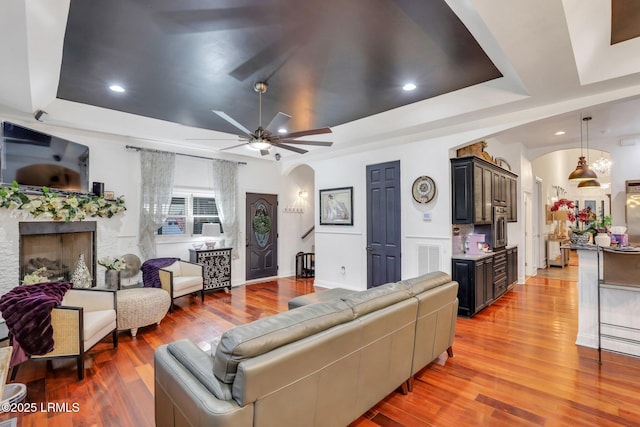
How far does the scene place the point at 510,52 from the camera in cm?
255

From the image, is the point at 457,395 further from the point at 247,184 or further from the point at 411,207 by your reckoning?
the point at 247,184

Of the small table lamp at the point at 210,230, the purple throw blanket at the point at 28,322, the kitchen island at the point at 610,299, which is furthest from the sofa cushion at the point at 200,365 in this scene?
the small table lamp at the point at 210,230

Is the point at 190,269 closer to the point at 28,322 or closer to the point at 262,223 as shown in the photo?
the point at 262,223

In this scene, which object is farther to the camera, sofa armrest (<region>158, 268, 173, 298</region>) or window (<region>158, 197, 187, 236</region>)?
window (<region>158, 197, 187, 236</region>)

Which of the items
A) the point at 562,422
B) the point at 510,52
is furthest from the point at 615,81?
the point at 562,422

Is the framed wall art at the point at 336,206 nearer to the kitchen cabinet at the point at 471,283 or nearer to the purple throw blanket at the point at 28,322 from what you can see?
the kitchen cabinet at the point at 471,283

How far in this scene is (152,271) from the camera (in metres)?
4.77

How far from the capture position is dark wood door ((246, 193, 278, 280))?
22.1 ft

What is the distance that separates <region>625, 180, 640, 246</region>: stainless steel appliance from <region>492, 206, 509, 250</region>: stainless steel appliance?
216cm

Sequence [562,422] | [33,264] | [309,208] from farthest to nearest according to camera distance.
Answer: [309,208]
[33,264]
[562,422]

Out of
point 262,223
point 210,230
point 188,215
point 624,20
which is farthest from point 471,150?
point 188,215

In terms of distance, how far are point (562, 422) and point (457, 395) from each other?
67 cm

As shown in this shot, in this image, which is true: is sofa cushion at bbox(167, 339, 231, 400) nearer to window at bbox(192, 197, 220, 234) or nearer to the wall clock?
→ the wall clock

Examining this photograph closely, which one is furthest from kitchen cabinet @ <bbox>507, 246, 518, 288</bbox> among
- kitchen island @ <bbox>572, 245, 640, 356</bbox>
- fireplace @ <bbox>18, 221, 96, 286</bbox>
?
fireplace @ <bbox>18, 221, 96, 286</bbox>
